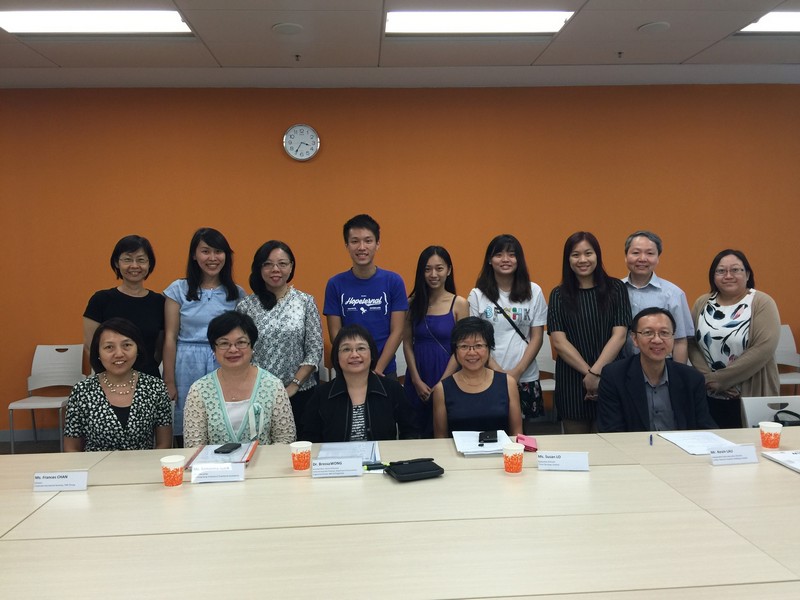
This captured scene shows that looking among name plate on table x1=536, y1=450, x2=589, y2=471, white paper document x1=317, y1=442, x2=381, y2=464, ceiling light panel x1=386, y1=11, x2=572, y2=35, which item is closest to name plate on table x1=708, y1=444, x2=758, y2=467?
name plate on table x1=536, y1=450, x2=589, y2=471

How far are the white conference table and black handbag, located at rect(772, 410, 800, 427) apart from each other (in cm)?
81

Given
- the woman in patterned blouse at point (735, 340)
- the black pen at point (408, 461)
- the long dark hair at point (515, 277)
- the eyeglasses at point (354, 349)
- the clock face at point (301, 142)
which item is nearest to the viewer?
the black pen at point (408, 461)

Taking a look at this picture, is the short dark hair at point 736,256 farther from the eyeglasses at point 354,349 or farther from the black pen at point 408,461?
the black pen at point 408,461

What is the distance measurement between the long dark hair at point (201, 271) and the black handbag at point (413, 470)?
152cm

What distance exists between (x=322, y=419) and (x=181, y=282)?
114 cm

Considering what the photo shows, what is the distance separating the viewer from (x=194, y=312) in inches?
126

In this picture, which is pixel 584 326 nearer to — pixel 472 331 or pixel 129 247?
pixel 472 331

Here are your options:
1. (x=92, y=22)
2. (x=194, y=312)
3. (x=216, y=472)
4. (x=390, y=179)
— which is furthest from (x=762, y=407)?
(x=92, y=22)

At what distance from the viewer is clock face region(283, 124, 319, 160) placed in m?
4.91

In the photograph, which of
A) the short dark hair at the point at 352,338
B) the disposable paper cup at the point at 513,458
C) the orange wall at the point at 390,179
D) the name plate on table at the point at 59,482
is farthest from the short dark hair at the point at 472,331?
the orange wall at the point at 390,179

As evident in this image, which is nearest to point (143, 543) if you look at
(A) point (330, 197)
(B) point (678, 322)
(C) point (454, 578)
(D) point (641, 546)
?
(C) point (454, 578)

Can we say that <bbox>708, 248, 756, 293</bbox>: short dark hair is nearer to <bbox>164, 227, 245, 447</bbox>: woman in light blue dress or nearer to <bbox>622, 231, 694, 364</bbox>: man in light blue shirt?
<bbox>622, 231, 694, 364</bbox>: man in light blue shirt

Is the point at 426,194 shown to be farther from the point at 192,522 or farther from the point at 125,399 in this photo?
the point at 192,522

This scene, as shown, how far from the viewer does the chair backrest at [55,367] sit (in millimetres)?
4789
